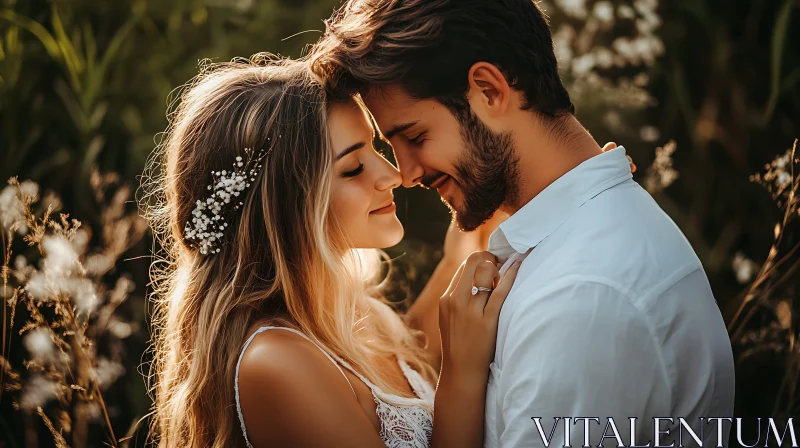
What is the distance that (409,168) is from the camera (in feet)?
7.68

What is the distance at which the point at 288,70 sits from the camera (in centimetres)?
245

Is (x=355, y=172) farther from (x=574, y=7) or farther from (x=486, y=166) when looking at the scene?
(x=574, y=7)

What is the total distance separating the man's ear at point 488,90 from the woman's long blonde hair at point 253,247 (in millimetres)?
497

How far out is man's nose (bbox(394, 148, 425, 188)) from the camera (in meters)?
2.33

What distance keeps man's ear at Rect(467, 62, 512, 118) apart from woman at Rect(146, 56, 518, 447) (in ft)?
1.37

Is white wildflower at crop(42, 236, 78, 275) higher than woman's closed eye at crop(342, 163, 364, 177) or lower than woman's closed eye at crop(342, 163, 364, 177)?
lower

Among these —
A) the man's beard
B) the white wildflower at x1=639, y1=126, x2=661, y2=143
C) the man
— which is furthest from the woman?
the white wildflower at x1=639, y1=126, x2=661, y2=143

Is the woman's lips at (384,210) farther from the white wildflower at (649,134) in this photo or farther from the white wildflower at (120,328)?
the white wildflower at (649,134)

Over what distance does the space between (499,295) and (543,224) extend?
24 cm

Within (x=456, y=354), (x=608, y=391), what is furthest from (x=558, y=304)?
(x=456, y=354)

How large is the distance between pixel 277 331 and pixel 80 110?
5.43ft

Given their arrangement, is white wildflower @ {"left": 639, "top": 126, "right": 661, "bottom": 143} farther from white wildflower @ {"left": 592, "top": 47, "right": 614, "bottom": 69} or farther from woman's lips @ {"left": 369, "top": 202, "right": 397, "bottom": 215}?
woman's lips @ {"left": 369, "top": 202, "right": 397, "bottom": 215}

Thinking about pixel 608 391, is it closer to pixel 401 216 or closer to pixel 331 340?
pixel 331 340

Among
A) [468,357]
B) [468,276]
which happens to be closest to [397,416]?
[468,357]
